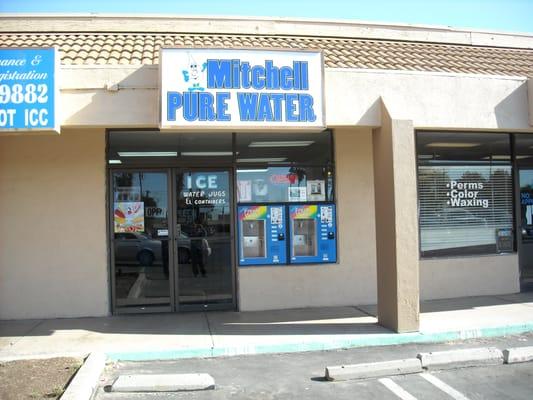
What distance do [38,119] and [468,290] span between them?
7.60 m

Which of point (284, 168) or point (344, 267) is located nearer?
point (284, 168)

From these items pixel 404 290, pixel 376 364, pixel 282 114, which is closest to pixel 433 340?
pixel 404 290

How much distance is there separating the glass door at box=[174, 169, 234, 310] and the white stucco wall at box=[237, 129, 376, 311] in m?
0.49

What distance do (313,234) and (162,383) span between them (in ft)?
14.3

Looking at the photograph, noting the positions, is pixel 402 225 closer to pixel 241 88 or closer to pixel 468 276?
pixel 241 88

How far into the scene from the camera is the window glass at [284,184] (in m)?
8.86

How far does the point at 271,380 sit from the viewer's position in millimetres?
5633

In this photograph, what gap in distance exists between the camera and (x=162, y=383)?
528 cm

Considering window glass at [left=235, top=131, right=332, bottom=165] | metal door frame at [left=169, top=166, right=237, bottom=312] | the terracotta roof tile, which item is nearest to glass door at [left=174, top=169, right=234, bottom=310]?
metal door frame at [left=169, top=166, right=237, bottom=312]

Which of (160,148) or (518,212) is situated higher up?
(160,148)

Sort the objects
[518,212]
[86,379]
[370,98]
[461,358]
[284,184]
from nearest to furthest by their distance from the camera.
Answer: [86,379] → [461,358] → [370,98] → [284,184] → [518,212]

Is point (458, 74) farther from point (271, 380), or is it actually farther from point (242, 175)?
point (271, 380)

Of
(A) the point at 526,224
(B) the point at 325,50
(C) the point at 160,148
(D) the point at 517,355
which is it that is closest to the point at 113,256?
(C) the point at 160,148

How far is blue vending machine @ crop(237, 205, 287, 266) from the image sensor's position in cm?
885
